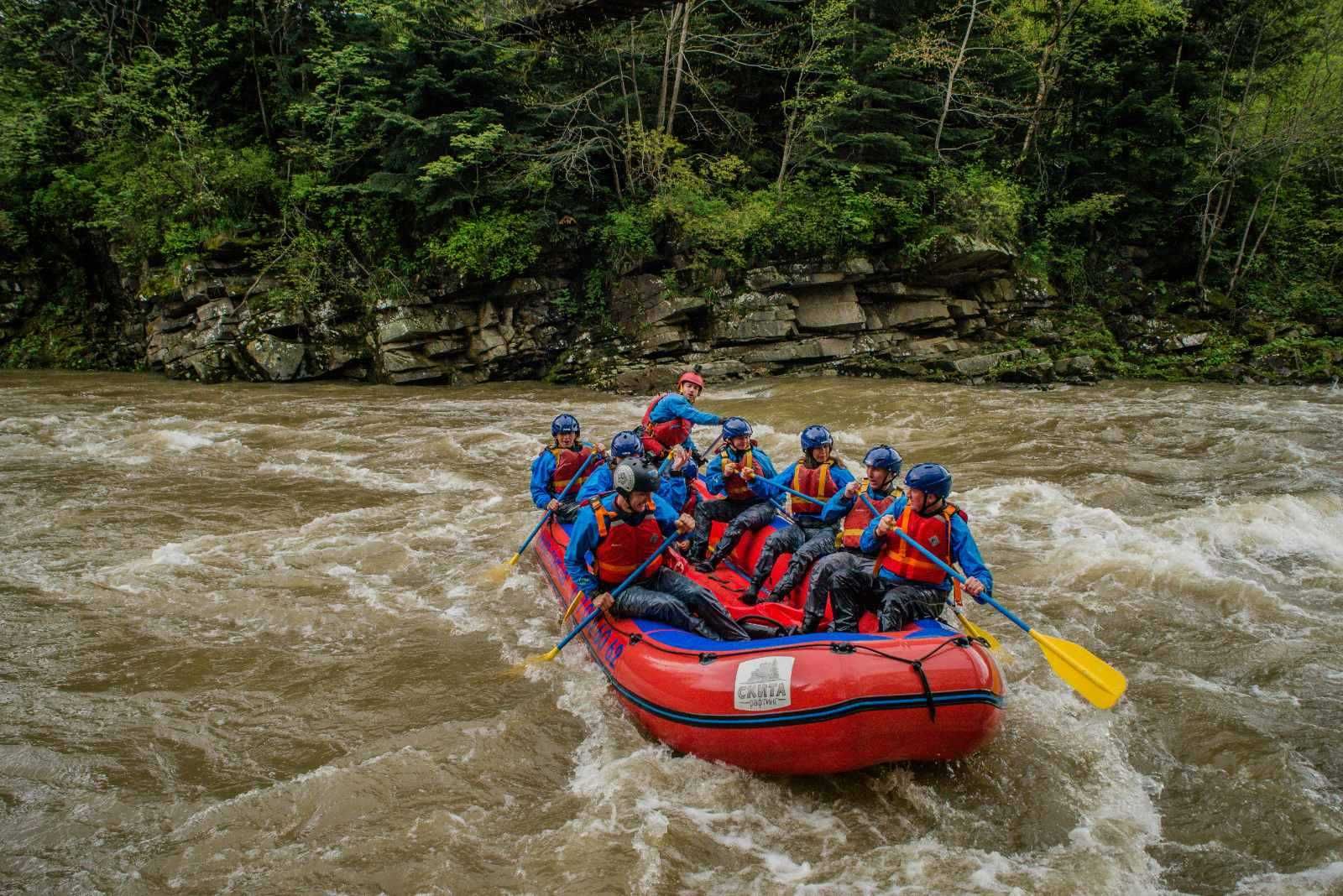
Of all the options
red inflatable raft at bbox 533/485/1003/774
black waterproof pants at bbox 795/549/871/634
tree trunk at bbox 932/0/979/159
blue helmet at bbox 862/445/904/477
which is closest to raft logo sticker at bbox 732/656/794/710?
red inflatable raft at bbox 533/485/1003/774

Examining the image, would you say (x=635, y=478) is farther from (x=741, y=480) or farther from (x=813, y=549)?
(x=741, y=480)

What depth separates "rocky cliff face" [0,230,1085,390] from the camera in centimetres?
1588

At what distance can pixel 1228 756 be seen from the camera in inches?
160

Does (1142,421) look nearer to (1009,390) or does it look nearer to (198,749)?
(1009,390)

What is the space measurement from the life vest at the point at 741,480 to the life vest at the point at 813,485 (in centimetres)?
39

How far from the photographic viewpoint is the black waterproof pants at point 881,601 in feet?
14.5

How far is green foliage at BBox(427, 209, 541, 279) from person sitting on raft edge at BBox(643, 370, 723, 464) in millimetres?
10038

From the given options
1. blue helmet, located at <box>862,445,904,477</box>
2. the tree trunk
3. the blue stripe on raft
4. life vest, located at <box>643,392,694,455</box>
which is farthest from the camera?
the tree trunk

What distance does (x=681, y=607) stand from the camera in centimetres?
462

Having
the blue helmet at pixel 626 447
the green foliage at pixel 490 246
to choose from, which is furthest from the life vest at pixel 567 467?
the green foliage at pixel 490 246

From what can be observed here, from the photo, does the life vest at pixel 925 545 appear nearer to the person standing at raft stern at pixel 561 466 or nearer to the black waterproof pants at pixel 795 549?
the black waterproof pants at pixel 795 549

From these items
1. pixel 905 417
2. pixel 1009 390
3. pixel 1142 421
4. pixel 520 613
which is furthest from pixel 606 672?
pixel 1009 390

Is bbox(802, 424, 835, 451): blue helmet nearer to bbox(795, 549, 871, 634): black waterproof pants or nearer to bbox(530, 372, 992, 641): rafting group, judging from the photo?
bbox(530, 372, 992, 641): rafting group

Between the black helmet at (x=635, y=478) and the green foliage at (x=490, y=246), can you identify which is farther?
the green foliage at (x=490, y=246)
